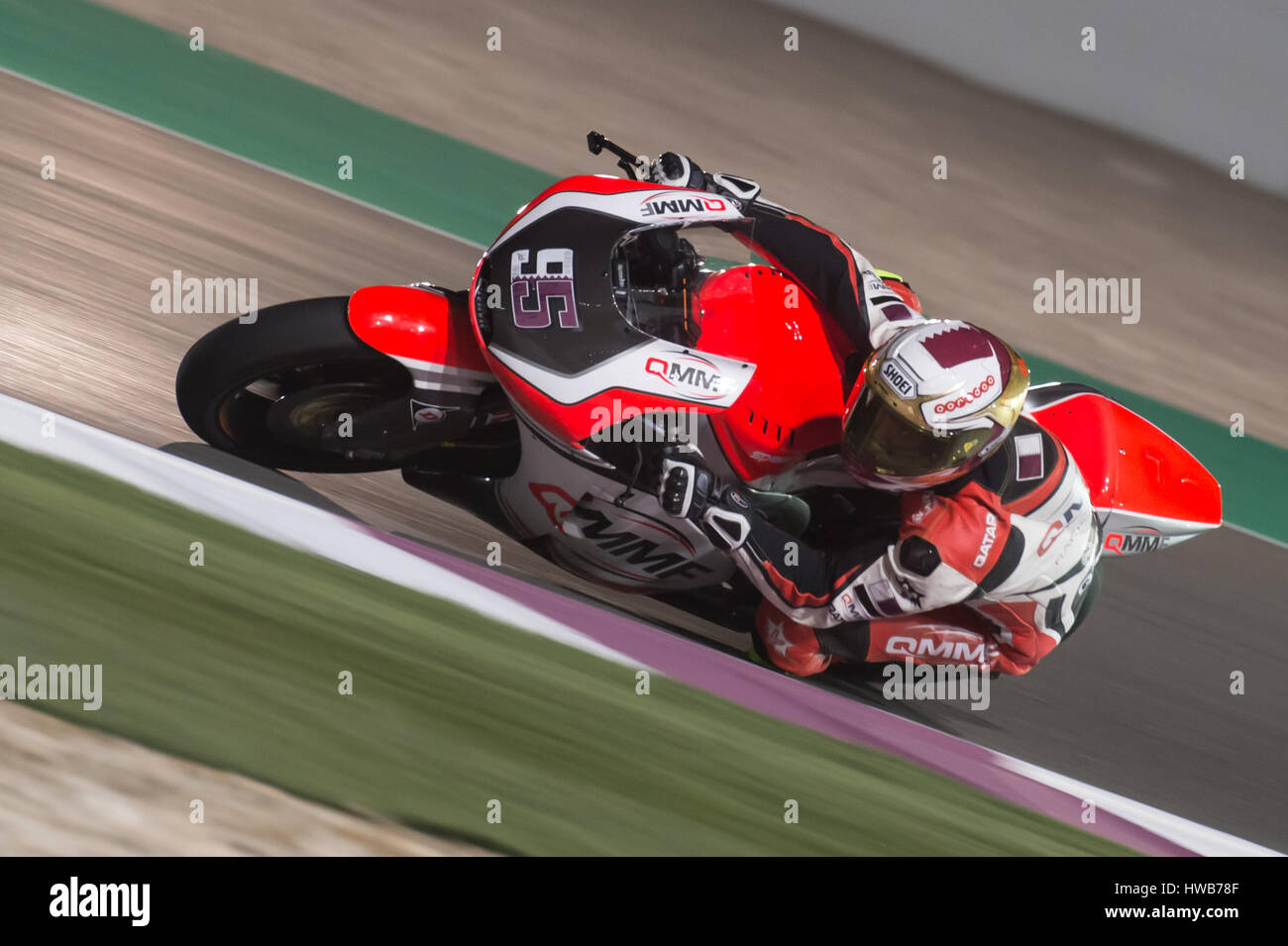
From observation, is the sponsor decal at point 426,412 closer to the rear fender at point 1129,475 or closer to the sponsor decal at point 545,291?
the sponsor decal at point 545,291

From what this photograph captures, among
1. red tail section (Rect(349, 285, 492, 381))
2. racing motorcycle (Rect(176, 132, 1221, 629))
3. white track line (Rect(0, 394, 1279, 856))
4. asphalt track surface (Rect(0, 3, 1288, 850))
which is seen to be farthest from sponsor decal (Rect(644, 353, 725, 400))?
asphalt track surface (Rect(0, 3, 1288, 850))

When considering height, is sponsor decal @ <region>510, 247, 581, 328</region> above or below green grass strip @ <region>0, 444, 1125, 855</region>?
above

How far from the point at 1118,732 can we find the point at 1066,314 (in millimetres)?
3741

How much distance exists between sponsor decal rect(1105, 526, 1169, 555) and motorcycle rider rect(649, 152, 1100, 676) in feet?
0.53

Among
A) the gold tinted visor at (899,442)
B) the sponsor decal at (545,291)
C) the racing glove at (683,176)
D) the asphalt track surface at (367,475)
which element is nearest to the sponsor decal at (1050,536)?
the gold tinted visor at (899,442)

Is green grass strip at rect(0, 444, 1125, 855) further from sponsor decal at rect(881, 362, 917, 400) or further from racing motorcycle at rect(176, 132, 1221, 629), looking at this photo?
sponsor decal at rect(881, 362, 917, 400)

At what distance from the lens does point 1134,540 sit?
4438 mm

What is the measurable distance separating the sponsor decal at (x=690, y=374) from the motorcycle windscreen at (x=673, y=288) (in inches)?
5.0

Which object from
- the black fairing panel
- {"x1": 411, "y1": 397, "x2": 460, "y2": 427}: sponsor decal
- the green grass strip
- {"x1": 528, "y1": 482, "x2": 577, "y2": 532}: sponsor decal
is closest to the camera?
the green grass strip

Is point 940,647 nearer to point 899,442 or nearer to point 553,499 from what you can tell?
point 899,442

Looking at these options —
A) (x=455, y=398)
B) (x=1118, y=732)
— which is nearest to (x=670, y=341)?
(x=455, y=398)

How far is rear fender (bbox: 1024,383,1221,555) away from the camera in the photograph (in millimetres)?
4305

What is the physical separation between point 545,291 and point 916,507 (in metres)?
1.33

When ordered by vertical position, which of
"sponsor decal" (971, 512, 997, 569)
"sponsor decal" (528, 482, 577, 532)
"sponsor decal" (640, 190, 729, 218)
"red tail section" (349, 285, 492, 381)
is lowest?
"sponsor decal" (971, 512, 997, 569)
